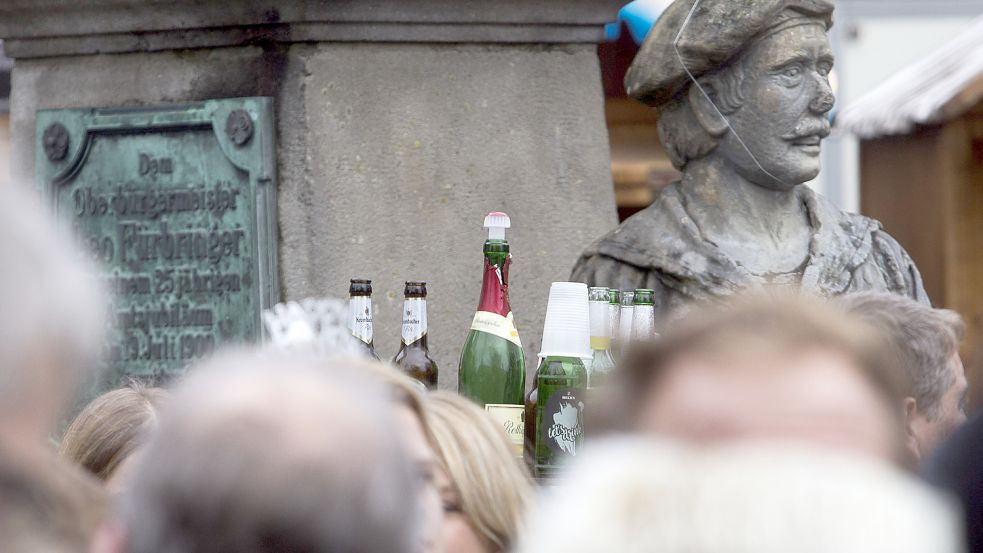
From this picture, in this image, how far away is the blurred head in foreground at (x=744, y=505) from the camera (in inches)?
51.8

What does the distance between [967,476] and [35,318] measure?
1154 mm

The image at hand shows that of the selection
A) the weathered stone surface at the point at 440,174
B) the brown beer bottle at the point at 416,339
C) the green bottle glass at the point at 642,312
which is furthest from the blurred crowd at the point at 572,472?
the weathered stone surface at the point at 440,174

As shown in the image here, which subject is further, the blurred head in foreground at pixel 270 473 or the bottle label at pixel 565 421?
the bottle label at pixel 565 421

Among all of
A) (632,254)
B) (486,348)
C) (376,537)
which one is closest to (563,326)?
(486,348)

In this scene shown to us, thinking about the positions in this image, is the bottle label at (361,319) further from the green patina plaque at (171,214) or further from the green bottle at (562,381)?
the green patina plaque at (171,214)

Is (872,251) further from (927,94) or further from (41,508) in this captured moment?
(927,94)

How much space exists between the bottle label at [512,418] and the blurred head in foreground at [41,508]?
1.90 meters

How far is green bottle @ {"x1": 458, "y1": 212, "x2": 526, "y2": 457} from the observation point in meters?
3.61

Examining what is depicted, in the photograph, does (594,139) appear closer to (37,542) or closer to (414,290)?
(414,290)

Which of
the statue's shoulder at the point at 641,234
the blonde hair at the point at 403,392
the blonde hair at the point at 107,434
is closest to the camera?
the blonde hair at the point at 403,392

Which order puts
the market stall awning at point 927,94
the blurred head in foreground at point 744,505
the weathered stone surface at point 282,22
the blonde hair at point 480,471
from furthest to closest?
1. the market stall awning at point 927,94
2. the weathered stone surface at point 282,22
3. the blonde hair at point 480,471
4. the blurred head in foreground at point 744,505

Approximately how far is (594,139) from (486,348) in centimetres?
122

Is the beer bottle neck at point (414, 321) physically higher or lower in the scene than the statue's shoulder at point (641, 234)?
lower

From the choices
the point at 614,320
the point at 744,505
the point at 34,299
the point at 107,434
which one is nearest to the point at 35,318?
the point at 34,299
